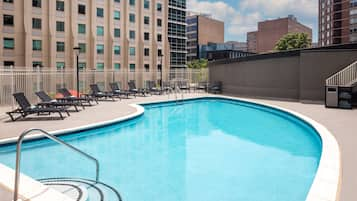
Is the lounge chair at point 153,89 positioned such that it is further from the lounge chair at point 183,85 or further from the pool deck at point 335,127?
the pool deck at point 335,127

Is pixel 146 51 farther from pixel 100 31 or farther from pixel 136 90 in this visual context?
pixel 136 90

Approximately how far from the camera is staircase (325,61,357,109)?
1409 centimetres

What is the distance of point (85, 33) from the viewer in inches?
1513

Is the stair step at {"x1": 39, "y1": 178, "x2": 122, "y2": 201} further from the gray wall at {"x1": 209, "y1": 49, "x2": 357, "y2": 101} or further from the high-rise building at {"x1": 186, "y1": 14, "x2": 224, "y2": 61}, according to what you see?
the high-rise building at {"x1": 186, "y1": 14, "x2": 224, "y2": 61}

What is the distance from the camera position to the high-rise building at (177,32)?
191 feet

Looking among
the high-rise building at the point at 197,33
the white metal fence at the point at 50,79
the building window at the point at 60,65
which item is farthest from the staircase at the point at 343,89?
the high-rise building at the point at 197,33

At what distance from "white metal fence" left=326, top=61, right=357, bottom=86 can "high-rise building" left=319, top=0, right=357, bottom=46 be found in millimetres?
56751

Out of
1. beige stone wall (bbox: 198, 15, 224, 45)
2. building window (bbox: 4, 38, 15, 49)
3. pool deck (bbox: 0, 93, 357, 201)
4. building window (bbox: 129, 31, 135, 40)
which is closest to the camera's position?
pool deck (bbox: 0, 93, 357, 201)

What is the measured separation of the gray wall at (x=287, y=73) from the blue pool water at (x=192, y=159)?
532 cm

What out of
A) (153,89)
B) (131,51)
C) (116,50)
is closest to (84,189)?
(153,89)

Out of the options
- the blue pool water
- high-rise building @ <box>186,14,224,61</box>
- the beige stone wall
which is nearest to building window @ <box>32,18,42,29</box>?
the blue pool water

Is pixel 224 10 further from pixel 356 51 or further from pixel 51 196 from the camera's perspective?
pixel 51 196

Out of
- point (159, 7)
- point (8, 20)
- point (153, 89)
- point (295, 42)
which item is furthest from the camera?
point (295, 42)

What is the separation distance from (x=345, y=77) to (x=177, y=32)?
47.3 metres
